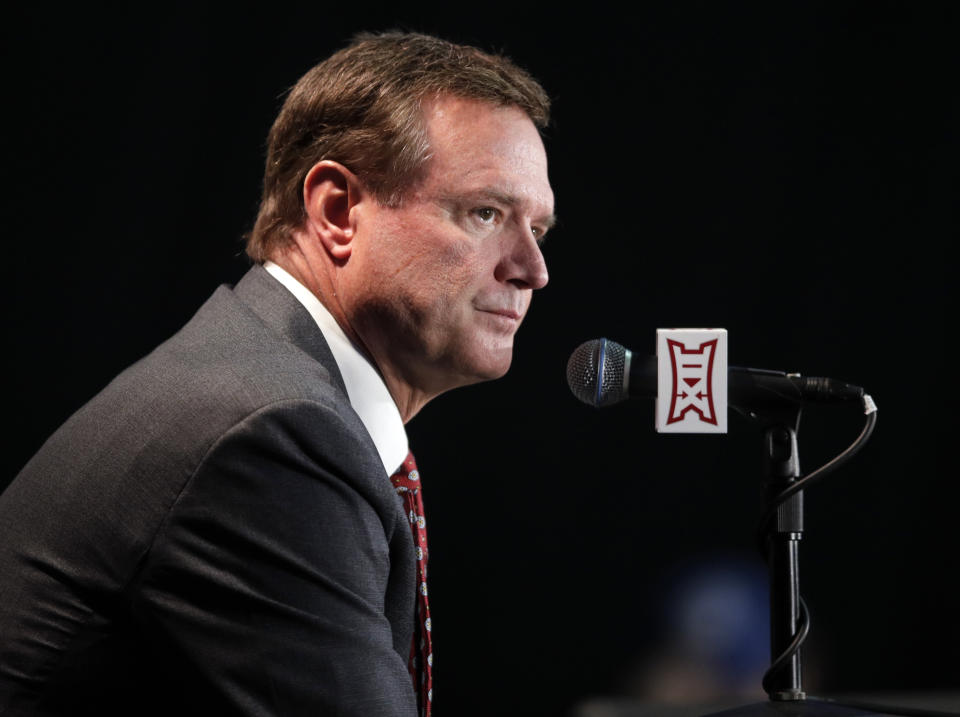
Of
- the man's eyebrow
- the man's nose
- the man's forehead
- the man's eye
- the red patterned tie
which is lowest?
the red patterned tie

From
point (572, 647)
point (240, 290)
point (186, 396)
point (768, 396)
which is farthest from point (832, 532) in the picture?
point (186, 396)

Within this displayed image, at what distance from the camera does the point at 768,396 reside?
1297 mm

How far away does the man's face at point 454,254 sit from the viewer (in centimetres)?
152

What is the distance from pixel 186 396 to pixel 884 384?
225 centimetres

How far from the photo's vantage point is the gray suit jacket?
1.03 metres

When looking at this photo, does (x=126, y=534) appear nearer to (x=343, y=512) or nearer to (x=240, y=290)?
(x=343, y=512)

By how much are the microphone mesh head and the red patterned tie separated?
0.99ft

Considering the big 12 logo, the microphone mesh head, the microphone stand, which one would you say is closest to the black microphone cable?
the microphone stand

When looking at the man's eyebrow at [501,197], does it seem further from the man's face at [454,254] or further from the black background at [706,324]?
the black background at [706,324]

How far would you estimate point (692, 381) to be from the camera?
1256 mm

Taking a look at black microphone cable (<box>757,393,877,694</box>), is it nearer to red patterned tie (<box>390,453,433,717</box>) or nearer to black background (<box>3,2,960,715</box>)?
red patterned tie (<box>390,453,433,717</box>)

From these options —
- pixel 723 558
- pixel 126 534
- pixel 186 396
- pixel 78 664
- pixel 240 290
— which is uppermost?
pixel 240 290

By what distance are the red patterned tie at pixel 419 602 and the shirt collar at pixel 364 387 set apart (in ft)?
0.14

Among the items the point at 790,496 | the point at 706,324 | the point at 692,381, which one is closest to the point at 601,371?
the point at 692,381
